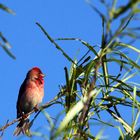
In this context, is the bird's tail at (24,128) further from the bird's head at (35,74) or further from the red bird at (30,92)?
the bird's head at (35,74)

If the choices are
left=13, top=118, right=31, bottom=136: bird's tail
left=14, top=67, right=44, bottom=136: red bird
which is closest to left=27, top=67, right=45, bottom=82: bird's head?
left=14, top=67, right=44, bottom=136: red bird

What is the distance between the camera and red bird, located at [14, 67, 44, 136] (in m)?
7.64

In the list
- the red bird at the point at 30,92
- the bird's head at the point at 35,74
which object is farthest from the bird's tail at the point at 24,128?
Result: the bird's head at the point at 35,74

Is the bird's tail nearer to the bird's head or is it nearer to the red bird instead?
the red bird

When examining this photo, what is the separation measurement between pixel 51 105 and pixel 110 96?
0.25 meters

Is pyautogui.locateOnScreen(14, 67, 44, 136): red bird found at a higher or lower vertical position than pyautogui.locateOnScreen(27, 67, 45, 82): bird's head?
lower

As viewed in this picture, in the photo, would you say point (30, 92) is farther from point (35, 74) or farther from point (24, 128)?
point (24, 128)

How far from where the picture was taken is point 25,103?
25.7 feet

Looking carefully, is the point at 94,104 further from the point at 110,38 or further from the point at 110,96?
the point at 110,38

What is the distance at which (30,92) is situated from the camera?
7.72 m

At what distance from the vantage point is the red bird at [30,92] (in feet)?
25.1

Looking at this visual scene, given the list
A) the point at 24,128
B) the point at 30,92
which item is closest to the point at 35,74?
the point at 30,92

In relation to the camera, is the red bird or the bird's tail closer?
the bird's tail

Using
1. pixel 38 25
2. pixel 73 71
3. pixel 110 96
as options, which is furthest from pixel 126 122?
pixel 38 25
